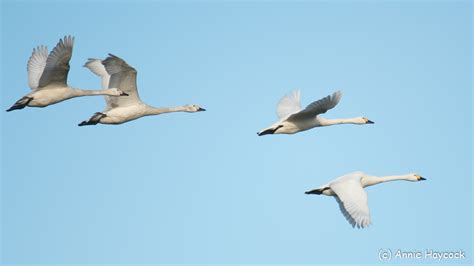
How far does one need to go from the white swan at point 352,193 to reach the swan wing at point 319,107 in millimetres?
1811

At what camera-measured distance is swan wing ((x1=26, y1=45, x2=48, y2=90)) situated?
3259cm

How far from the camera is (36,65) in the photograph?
3341cm

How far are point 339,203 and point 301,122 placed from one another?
3276mm

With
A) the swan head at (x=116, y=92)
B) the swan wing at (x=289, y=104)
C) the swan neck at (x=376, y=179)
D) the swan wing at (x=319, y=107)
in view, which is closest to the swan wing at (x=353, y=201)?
the swan neck at (x=376, y=179)

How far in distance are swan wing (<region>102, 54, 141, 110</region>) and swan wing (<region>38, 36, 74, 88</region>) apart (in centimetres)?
121

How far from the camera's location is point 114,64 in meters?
32.1

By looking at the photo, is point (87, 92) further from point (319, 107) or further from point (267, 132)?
point (319, 107)

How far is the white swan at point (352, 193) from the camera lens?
27516mm

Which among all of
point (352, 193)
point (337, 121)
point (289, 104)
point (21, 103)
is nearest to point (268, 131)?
point (337, 121)

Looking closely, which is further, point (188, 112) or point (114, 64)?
point (188, 112)

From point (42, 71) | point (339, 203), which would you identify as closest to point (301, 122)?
point (339, 203)

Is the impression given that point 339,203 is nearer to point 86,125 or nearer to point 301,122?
point 301,122

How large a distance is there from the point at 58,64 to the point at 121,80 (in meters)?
2.24

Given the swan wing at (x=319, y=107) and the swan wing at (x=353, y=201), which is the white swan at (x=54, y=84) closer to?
the swan wing at (x=319, y=107)
